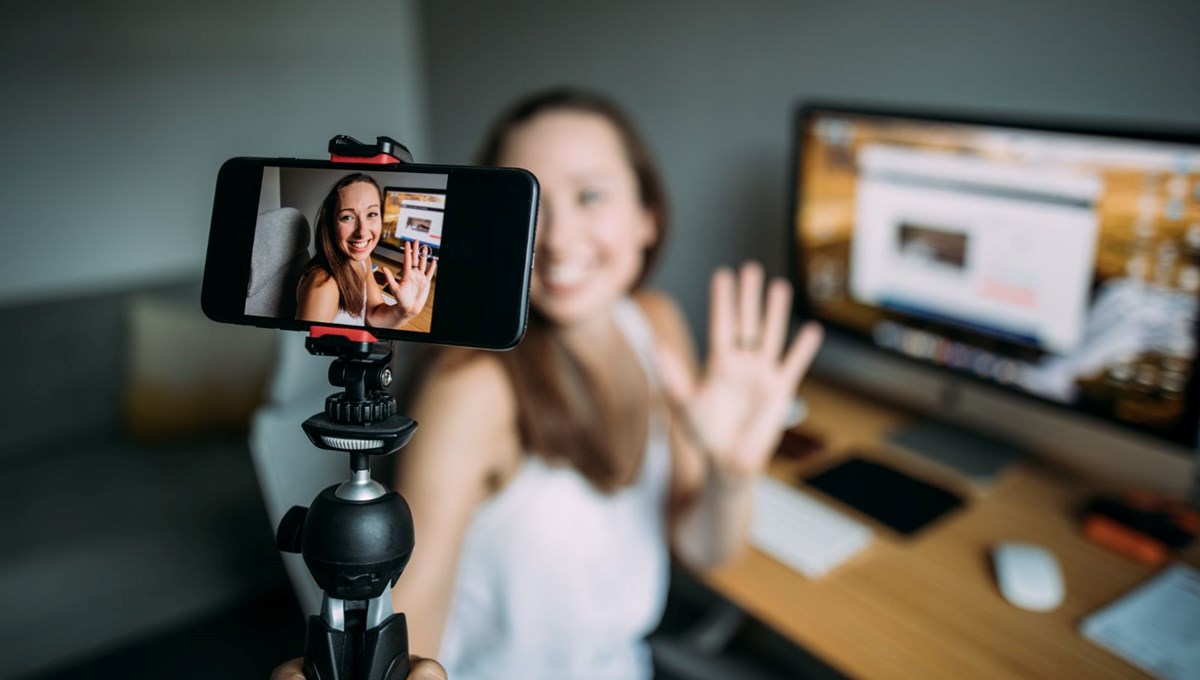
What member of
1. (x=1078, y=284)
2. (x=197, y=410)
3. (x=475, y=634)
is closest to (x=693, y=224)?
(x=1078, y=284)

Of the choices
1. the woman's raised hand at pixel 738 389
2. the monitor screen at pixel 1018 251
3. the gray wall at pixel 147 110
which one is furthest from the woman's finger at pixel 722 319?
the gray wall at pixel 147 110

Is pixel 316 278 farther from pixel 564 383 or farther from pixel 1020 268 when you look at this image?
pixel 1020 268

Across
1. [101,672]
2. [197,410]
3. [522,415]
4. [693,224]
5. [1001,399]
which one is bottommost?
[101,672]

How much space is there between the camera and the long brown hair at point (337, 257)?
0.38 meters

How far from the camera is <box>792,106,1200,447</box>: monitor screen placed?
1.04 m

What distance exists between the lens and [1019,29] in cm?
129

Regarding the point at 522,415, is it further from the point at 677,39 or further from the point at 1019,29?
the point at 677,39

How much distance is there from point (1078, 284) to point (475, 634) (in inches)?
36.6

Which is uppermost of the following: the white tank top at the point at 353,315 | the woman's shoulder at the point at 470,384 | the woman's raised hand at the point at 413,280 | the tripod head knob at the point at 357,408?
the woman's raised hand at the point at 413,280

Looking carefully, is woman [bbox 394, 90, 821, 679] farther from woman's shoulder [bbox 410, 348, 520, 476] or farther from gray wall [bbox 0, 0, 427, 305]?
gray wall [bbox 0, 0, 427, 305]

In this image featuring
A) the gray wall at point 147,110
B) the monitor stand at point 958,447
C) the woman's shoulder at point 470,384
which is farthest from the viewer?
the gray wall at point 147,110

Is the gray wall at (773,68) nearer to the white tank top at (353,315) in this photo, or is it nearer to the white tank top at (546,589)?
the white tank top at (546,589)

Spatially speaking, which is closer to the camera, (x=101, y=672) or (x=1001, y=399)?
(x=1001, y=399)

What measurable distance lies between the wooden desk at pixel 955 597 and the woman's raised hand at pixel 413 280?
0.72m
